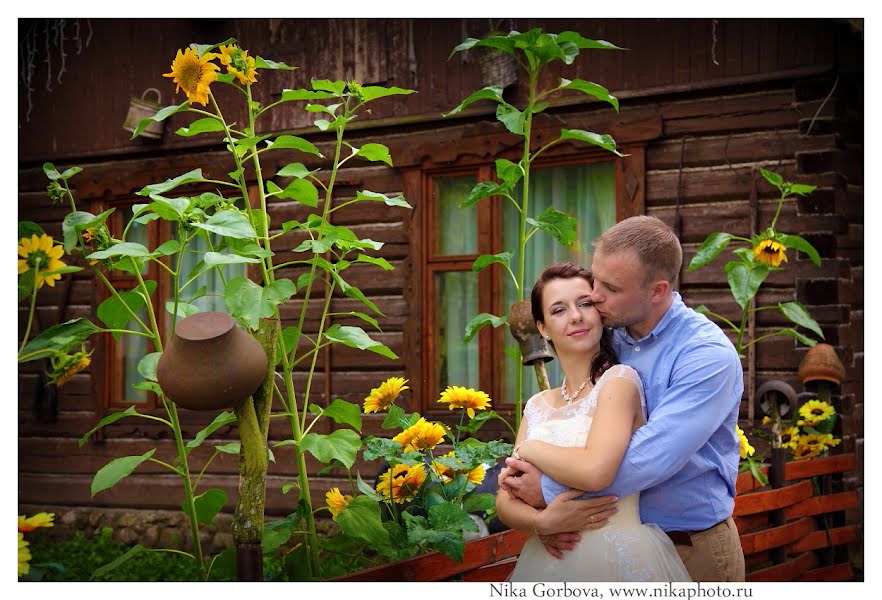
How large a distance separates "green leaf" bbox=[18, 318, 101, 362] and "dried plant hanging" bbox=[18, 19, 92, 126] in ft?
7.45

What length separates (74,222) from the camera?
210 centimetres

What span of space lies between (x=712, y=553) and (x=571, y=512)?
405 millimetres

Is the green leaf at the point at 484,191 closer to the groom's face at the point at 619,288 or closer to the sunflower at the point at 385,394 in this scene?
the sunflower at the point at 385,394

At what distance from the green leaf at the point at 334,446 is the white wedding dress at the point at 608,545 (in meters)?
0.45

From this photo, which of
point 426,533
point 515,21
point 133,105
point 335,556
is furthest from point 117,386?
point 426,533

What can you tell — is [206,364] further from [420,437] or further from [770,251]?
[770,251]

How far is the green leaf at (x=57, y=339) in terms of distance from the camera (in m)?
1.99

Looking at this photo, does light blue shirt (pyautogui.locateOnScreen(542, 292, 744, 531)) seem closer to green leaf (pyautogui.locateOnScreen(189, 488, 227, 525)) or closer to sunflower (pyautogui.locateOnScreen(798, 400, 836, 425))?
green leaf (pyautogui.locateOnScreen(189, 488, 227, 525))

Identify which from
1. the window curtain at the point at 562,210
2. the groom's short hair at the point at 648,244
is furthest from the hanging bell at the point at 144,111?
the groom's short hair at the point at 648,244

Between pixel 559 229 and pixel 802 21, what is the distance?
2.49m

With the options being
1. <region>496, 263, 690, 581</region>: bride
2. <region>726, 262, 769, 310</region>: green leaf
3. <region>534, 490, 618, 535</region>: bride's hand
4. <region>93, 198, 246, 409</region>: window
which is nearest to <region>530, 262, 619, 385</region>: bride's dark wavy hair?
<region>496, 263, 690, 581</region>: bride

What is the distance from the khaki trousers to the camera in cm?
218

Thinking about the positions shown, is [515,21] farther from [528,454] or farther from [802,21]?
[528,454]

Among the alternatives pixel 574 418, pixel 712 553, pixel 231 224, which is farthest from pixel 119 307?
pixel 712 553
